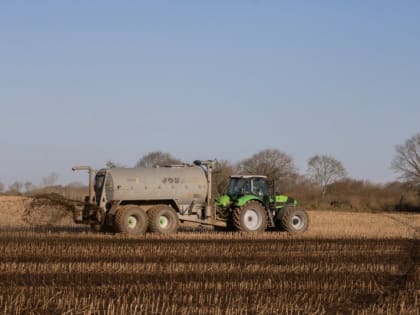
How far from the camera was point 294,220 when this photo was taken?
26.0m

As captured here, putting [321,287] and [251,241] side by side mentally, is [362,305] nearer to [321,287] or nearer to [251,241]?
[321,287]

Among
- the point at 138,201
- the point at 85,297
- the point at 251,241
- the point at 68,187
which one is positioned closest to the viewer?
the point at 85,297

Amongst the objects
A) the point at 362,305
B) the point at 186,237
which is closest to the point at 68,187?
the point at 186,237

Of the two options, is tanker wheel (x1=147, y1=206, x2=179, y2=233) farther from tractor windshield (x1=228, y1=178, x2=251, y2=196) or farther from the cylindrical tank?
tractor windshield (x1=228, y1=178, x2=251, y2=196)

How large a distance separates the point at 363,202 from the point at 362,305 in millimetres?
43884

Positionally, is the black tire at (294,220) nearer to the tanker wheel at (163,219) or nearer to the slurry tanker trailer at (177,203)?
the slurry tanker trailer at (177,203)

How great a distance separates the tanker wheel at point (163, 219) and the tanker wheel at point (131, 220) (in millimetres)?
252

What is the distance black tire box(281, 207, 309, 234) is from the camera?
25734 mm

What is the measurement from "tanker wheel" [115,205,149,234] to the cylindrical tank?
21.4 inches

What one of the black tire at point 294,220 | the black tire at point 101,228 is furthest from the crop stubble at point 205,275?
the black tire at point 294,220

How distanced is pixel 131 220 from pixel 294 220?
214 inches

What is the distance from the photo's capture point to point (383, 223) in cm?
3441

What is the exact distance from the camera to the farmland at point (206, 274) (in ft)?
37.1

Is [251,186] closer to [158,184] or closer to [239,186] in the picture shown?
[239,186]
